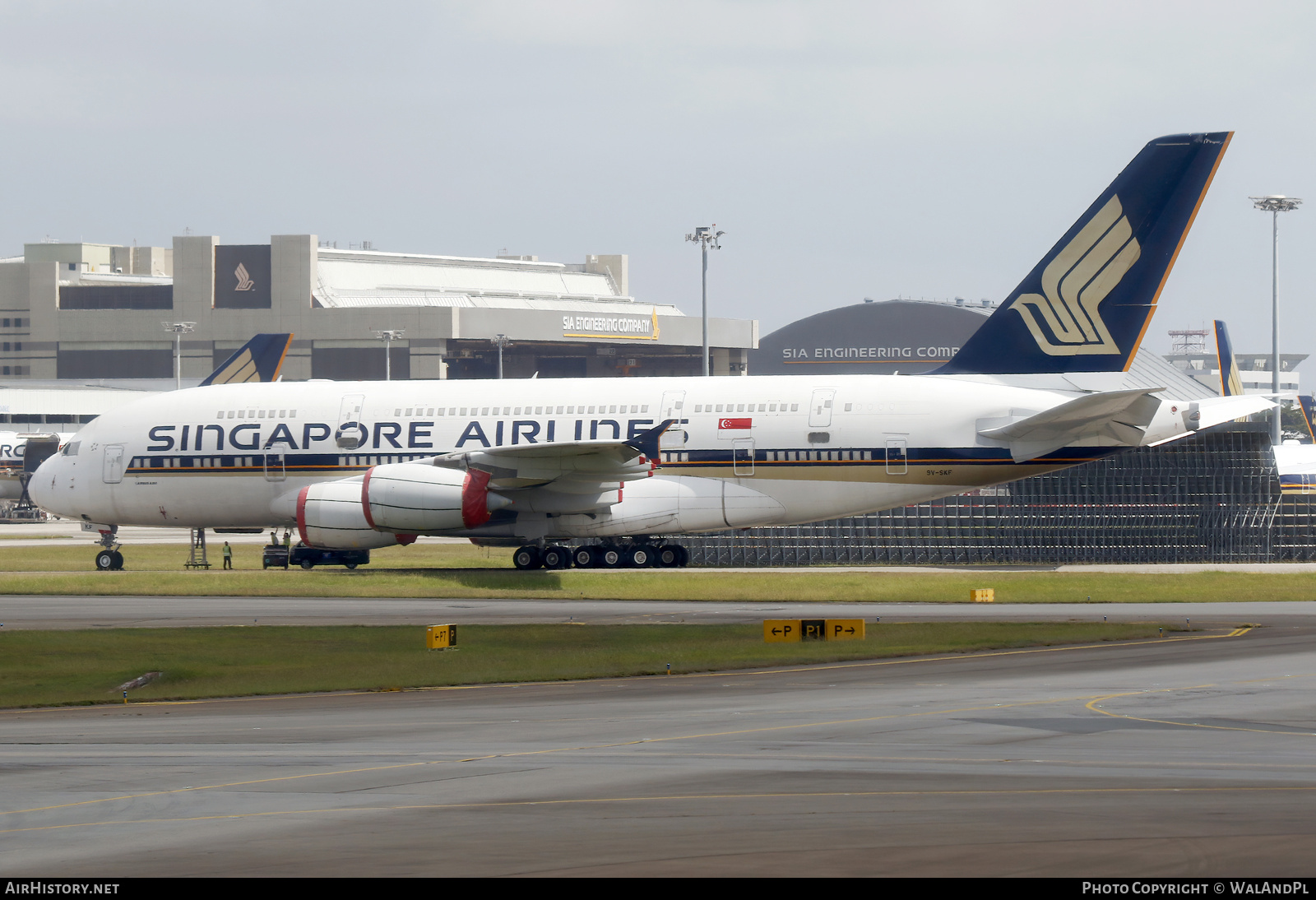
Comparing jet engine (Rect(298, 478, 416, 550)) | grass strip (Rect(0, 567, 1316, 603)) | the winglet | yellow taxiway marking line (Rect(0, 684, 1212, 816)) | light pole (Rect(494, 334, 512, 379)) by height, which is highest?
light pole (Rect(494, 334, 512, 379))

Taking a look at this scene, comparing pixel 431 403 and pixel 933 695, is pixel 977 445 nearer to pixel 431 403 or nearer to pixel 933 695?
pixel 431 403

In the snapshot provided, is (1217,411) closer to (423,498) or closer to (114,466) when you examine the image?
(423,498)

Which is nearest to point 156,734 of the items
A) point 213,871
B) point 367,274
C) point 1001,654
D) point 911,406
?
point 213,871

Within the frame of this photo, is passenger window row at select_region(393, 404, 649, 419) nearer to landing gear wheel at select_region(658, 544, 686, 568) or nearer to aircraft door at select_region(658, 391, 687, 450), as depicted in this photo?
aircraft door at select_region(658, 391, 687, 450)

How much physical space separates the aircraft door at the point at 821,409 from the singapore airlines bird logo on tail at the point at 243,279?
342 feet

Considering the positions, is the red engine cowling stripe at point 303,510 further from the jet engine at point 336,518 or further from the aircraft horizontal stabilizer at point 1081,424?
the aircraft horizontal stabilizer at point 1081,424

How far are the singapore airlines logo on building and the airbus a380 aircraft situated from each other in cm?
4

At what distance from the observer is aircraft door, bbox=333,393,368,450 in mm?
40000

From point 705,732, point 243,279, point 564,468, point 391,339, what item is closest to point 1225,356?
point 564,468

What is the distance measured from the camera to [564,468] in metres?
36.8

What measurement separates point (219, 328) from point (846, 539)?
96.1 m

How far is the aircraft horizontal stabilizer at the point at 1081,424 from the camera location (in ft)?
111

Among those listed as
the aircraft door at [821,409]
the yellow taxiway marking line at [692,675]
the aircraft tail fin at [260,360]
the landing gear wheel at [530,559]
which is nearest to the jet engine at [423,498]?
the landing gear wheel at [530,559]

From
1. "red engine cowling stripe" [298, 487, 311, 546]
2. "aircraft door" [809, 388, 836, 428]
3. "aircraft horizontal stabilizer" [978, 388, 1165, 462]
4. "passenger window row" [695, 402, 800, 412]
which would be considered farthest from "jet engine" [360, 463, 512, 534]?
"aircraft horizontal stabilizer" [978, 388, 1165, 462]
